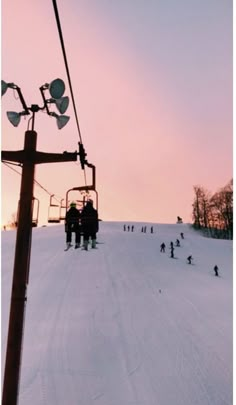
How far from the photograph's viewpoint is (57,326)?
16.0 meters

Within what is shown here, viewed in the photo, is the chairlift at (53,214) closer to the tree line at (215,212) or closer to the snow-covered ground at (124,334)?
the snow-covered ground at (124,334)

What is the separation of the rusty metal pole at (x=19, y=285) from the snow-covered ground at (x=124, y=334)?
4.26 meters

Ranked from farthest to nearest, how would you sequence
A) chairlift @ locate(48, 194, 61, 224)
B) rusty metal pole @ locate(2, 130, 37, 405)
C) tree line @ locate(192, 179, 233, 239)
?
tree line @ locate(192, 179, 233, 239) < chairlift @ locate(48, 194, 61, 224) < rusty metal pole @ locate(2, 130, 37, 405)

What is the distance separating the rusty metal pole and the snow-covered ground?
4.26 m

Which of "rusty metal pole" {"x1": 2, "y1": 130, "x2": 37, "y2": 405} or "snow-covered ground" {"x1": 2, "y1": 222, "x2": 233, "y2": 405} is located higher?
"rusty metal pole" {"x1": 2, "y1": 130, "x2": 37, "y2": 405}

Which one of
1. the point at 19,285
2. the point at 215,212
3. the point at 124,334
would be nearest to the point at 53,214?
the point at 19,285

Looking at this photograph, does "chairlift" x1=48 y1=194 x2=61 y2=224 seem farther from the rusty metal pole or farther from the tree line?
the tree line

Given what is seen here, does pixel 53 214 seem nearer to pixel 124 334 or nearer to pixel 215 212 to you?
pixel 124 334

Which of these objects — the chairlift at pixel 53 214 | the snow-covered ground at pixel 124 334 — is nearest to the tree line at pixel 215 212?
the snow-covered ground at pixel 124 334

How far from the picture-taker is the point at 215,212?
79250 mm

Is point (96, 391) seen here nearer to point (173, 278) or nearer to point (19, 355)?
point (19, 355)

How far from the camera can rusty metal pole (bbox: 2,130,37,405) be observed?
6824mm

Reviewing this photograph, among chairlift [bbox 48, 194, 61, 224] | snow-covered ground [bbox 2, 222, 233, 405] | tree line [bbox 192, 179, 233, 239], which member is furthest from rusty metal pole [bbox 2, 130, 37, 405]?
tree line [bbox 192, 179, 233, 239]

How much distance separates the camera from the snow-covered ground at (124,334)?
36.4ft
